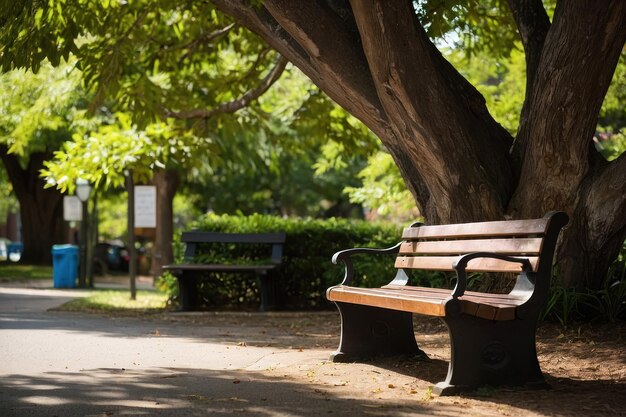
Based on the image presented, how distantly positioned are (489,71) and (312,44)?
1038cm

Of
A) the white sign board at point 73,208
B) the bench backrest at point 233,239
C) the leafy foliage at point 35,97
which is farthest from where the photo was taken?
the white sign board at point 73,208

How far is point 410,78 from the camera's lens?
27.5 ft

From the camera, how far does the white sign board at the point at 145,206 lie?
63.6 ft

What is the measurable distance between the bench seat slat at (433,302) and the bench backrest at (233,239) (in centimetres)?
616

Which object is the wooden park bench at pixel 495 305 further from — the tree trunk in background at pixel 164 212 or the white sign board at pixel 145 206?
the tree trunk in background at pixel 164 212

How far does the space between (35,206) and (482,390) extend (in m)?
30.0

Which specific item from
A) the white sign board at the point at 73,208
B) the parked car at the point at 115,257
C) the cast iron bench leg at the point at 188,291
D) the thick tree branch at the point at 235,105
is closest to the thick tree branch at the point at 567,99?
the thick tree branch at the point at 235,105

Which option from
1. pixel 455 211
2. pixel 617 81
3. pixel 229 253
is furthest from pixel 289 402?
pixel 617 81

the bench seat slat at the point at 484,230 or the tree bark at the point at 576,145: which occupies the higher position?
the tree bark at the point at 576,145

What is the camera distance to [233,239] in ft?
44.5

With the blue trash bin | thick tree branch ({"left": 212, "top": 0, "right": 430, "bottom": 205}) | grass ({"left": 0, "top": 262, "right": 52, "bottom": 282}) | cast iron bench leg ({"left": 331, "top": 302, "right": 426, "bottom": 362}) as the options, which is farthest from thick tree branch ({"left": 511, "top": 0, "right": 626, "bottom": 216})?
grass ({"left": 0, "top": 262, "right": 52, "bottom": 282})

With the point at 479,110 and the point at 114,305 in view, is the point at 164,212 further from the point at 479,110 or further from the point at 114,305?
the point at 479,110

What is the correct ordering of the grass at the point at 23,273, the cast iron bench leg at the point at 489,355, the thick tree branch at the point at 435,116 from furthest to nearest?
1. the grass at the point at 23,273
2. the thick tree branch at the point at 435,116
3. the cast iron bench leg at the point at 489,355

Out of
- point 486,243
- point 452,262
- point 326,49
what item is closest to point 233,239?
point 326,49
